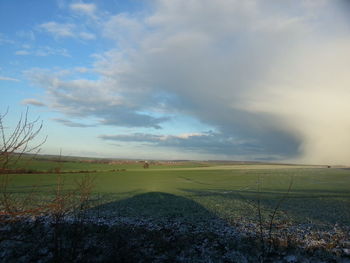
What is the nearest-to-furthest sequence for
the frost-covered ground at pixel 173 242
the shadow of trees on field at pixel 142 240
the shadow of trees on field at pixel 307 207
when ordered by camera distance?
the frost-covered ground at pixel 173 242
the shadow of trees on field at pixel 142 240
the shadow of trees on field at pixel 307 207

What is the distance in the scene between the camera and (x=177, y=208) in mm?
11148

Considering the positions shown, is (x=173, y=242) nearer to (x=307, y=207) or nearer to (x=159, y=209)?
(x=159, y=209)

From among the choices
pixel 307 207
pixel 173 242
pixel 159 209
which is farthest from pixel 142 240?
pixel 307 207

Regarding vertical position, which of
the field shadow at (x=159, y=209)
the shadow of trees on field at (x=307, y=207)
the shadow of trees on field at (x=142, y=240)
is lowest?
the shadow of trees on field at (x=142, y=240)

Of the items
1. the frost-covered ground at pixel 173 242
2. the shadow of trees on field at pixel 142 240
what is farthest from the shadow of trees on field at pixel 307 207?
the shadow of trees on field at pixel 142 240

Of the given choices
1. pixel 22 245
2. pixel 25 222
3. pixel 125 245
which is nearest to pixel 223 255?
pixel 125 245

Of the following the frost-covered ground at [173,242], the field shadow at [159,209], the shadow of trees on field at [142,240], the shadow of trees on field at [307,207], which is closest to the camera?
the frost-covered ground at [173,242]

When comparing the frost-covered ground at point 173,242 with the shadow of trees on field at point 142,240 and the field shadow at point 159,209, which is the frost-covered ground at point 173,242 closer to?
the shadow of trees on field at point 142,240

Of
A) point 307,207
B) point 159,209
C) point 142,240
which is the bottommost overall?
point 142,240

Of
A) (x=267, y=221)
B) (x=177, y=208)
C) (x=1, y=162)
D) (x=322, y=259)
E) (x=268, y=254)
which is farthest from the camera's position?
(x=177, y=208)

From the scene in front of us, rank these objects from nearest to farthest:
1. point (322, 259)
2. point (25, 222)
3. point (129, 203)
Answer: point (322, 259) < point (25, 222) < point (129, 203)

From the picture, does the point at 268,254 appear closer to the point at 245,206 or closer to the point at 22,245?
the point at 245,206

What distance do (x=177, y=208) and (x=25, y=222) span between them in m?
5.92

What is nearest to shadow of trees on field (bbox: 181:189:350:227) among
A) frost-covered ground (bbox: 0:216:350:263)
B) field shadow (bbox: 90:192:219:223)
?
frost-covered ground (bbox: 0:216:350:263)
